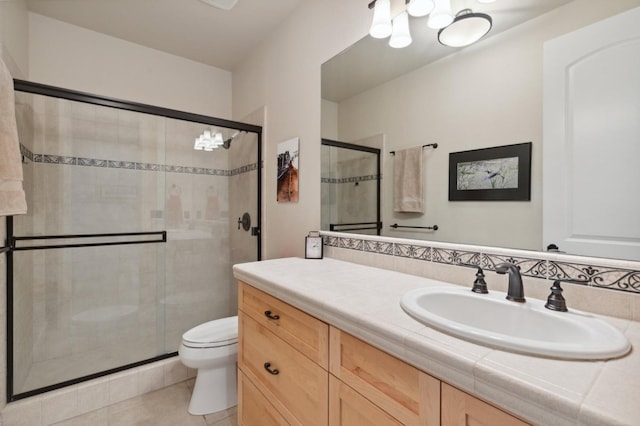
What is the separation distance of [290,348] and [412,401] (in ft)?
1.66

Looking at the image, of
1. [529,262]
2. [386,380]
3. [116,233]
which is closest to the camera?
[386,380]

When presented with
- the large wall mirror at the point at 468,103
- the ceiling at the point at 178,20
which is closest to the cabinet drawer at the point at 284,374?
the large wall mirror at the point at 468,103

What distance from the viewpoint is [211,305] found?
98.1 inches

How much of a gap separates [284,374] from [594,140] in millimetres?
1233

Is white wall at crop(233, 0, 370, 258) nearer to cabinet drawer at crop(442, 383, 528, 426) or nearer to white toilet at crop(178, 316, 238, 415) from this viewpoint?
white toilet at crop(178, 316, 238, 415)

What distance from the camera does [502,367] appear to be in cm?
50

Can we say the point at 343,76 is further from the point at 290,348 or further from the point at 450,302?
the point at 290,348

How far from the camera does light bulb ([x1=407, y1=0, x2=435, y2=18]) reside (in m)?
1.19

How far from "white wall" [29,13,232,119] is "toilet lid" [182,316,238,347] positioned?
76.7 inches

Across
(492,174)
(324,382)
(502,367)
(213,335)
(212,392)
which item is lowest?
(212,392)

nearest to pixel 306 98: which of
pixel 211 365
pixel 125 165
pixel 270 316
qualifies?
pixel 270 316

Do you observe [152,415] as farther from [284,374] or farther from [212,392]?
[284,374]

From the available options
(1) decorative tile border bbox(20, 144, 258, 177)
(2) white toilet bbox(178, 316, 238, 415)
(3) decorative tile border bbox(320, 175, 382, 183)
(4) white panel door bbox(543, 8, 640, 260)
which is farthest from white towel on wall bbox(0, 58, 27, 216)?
(4) white panel door bbox(543, 8, 640, 260)

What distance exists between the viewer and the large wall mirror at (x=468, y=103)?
915 millimetres
